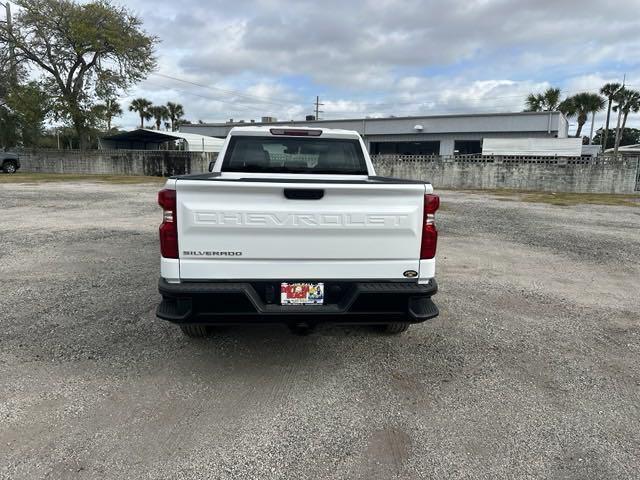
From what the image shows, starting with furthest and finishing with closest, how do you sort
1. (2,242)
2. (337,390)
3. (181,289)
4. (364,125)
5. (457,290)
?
(364,125), (2,242), (457,290), (337,390), (181,289)

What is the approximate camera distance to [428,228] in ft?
10.6

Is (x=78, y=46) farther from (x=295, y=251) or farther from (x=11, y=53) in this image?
(x=295, y=251)

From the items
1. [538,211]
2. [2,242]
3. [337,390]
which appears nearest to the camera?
[337,390]

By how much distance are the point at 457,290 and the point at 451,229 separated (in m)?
4.95

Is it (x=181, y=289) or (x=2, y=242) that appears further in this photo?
(x=2, y=242)

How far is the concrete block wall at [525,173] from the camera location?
21781mm

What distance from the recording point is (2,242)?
322 inches

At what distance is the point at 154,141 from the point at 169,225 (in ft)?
131

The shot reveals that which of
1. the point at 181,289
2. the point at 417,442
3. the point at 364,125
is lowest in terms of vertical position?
the point at 417,442

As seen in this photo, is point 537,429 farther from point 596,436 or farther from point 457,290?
point 457,290

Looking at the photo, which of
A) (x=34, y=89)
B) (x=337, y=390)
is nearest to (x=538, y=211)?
(x=337, y=390)

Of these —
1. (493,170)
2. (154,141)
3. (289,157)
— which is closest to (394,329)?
(289,157)

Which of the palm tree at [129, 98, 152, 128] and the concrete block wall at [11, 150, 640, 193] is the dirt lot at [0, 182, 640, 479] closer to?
the concrete block wall at [11, 150, 640, 193]

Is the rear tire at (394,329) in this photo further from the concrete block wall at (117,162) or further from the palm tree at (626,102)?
the palm tree at (626,102)
